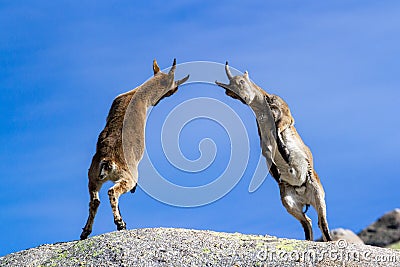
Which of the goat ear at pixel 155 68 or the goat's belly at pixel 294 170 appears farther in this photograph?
the goat ear at pixel 155 68

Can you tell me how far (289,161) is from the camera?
18188 millimetres

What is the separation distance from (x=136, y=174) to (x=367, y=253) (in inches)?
223

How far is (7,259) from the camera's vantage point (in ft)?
51.3

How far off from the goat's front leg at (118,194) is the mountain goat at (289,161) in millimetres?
3581

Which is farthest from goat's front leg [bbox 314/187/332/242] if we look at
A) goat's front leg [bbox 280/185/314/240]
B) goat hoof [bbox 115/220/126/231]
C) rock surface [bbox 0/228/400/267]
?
goat hoof [bbox 115/220/126/231]

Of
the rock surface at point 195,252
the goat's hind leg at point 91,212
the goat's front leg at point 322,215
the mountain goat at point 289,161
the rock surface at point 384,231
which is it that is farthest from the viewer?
the rock surface at point 384,231

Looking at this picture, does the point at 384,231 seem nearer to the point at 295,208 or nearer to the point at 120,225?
the point at 295,208

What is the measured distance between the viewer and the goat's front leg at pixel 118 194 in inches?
638

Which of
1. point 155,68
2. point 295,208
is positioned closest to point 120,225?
point 295,208

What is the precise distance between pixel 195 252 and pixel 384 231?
27.9 meters

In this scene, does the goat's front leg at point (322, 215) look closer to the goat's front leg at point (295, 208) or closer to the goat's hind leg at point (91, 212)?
the goat's front leg at point (295, 208)

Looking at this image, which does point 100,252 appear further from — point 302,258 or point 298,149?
point 298,149

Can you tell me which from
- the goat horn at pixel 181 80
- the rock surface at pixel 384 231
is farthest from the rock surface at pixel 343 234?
the goat horn at pixel 181 80

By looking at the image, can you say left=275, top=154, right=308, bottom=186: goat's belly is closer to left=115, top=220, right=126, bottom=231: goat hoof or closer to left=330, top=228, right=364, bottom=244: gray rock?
left=115, top=220, right=126, bottom=231: goat hoof
